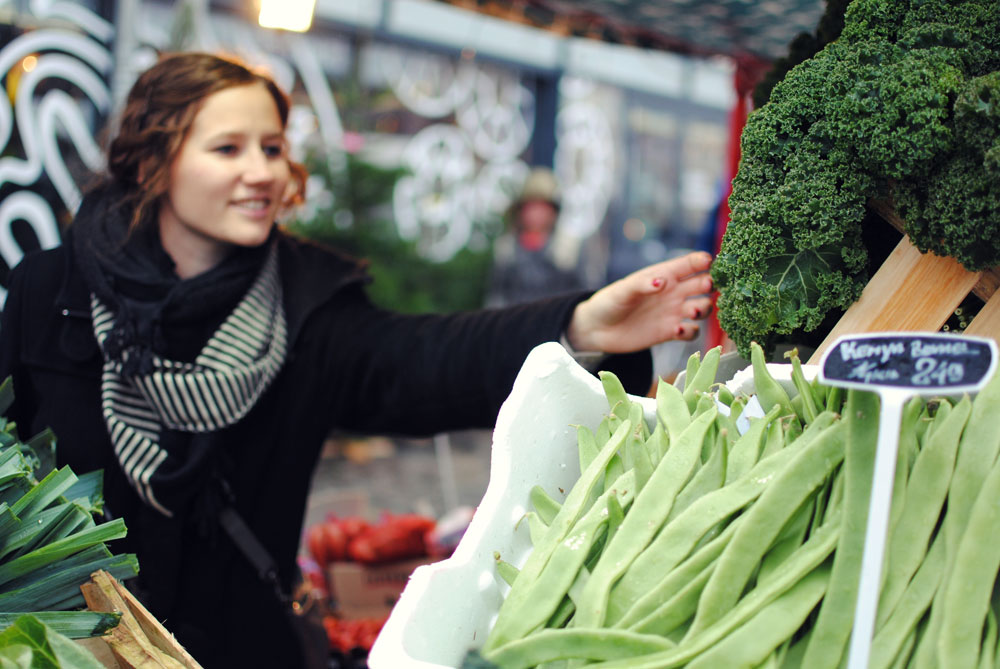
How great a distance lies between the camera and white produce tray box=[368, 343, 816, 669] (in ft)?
3.71

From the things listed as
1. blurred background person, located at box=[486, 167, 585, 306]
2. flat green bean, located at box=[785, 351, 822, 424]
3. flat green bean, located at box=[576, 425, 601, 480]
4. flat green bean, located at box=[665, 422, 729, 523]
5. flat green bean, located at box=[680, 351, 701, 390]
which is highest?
flat green bean, located at box=[785, 351, 822, 424]

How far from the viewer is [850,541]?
41.1 inches

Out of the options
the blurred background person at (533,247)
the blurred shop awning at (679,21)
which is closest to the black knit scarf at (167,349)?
the blurred shop awning at (679,21)

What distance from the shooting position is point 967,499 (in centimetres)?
104

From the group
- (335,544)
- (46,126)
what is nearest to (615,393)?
(335,544)

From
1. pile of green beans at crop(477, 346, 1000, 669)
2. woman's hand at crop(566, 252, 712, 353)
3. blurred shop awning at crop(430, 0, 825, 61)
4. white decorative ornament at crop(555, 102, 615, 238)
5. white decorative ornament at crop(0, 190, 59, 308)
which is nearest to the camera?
pile of green beans at crop(477, 346, 1000, 669)

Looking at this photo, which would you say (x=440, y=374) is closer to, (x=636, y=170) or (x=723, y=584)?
(x=723, y=584)

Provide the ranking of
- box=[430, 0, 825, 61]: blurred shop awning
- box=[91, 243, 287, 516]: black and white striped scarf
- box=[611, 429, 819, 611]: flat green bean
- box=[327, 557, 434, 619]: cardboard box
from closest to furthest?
box=[611, 429, 819, 611]: flat green bean → box=[91, 243, 287, 516]: black and white striped scarf → box=[327, 557, 434, 619]: cardboard box → box=[430, 0, 825, 61]: blurred shop awning

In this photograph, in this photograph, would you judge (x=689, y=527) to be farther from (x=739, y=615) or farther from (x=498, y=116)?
(x=498, y=116)

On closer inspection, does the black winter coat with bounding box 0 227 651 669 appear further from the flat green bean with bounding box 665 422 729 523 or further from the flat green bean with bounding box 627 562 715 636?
the flat green bean with bounding box 627 562 715 636

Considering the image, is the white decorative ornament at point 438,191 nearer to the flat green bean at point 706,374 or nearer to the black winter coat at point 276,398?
the black winter coat at point 276,398

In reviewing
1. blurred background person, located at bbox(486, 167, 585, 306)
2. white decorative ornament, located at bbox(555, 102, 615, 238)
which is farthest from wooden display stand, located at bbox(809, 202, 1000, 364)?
white decorative ornament, located at bbox(555, 102, 615, 238)

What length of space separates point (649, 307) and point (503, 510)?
0.90 meters

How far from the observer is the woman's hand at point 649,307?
1.98 metres
